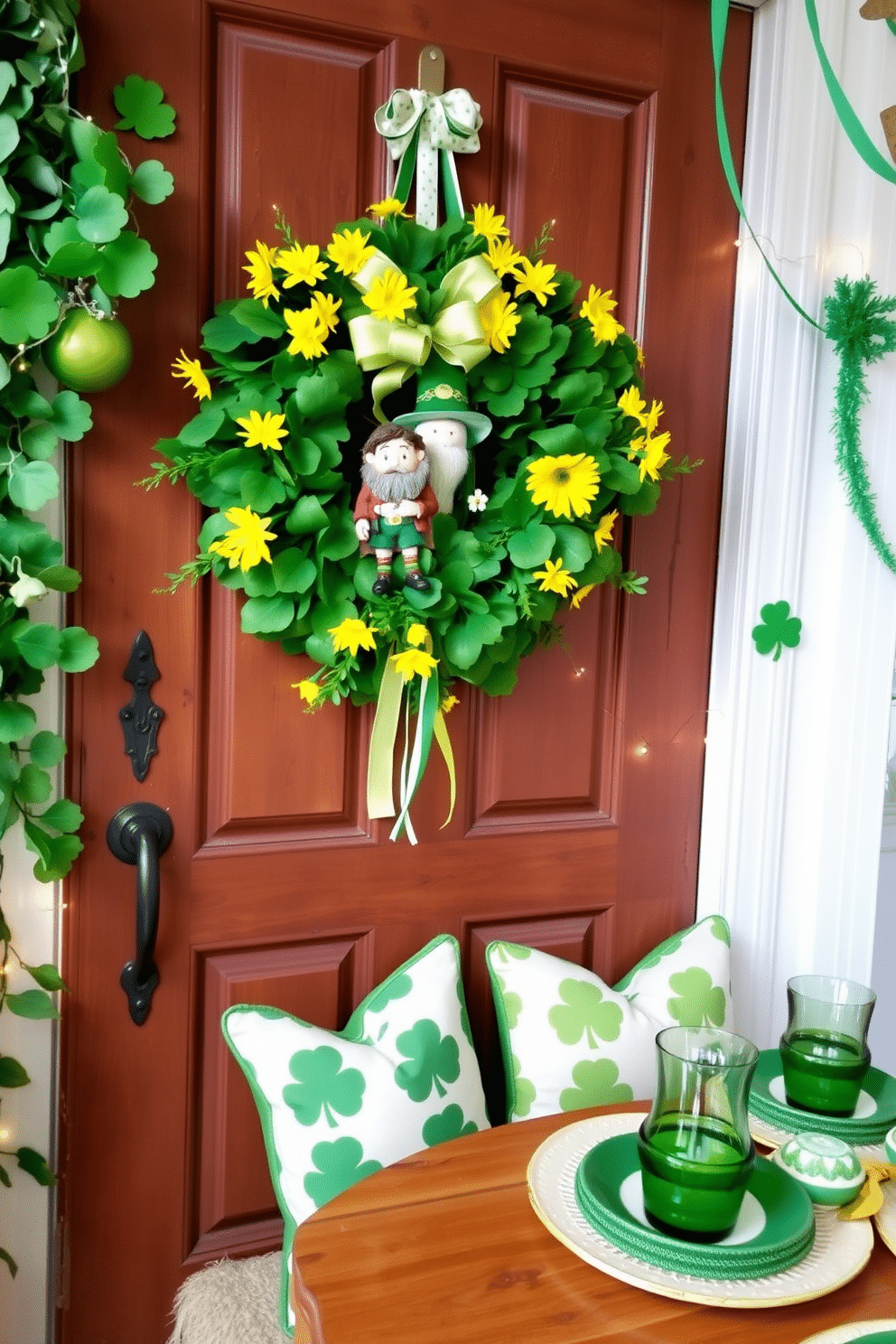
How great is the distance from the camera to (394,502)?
123 centimetres

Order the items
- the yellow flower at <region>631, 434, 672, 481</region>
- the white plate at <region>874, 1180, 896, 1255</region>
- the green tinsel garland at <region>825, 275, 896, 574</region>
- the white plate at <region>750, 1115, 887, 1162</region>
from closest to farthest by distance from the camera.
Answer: the white plate at <region>874, 1180, 896, 1255</region> → the white plate at <region>750, 1115, 887, 1162</region> → the yellow flower at <region>631, 434, 672, 481</region> → the green tinsel garland at <region>825, 275, 896, 574</region>

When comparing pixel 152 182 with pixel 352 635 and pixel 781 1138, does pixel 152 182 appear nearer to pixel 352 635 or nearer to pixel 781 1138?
pixel 352 635

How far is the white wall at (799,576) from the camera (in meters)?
1.62

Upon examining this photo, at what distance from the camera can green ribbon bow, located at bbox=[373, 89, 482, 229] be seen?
4.47ft

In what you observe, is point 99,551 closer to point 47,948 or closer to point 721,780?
point 47,948

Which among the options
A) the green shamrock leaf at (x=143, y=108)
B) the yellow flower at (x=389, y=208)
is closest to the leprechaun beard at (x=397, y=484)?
the yellow flower at (x=389, y=208)

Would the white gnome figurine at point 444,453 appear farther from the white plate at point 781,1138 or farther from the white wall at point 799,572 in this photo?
the white plate at point 781,1138

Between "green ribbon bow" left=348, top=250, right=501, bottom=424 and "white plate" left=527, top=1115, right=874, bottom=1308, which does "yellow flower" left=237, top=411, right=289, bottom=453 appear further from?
"white plate" left=527, top=1115, right=874, bottom=1308

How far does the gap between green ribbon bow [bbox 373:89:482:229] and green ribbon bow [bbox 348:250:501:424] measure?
148 millimetres

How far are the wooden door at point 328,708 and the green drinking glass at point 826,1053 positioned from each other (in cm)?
58

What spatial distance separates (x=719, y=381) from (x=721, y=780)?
64 cm

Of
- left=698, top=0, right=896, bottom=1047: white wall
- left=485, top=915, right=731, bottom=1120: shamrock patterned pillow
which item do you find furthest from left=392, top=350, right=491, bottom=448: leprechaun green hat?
left=485, top=915, right=731, bottom=1120: shamrock patterned pillow

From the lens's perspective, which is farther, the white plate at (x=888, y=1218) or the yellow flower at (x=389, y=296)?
the yellow flower at (x=389, y=296)

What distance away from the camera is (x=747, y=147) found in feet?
5.37
